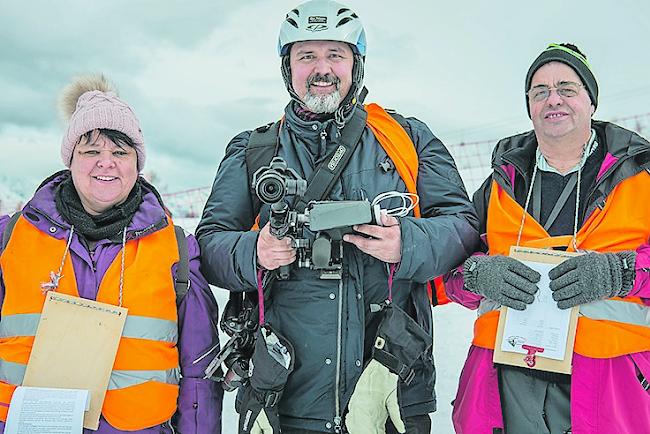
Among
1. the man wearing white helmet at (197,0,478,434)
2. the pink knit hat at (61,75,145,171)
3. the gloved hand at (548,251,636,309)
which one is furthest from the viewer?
the pink knit hat at (61,75,145,171)

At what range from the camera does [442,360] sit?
5023 mm

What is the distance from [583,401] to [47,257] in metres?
2.21

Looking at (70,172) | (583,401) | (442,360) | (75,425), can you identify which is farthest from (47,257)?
(442,360)

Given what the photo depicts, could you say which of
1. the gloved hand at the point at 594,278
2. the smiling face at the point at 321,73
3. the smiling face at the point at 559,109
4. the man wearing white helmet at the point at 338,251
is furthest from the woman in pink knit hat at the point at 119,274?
the smiling face at the point at 559,109

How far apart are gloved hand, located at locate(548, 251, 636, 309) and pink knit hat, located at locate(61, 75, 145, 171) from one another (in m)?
1.89

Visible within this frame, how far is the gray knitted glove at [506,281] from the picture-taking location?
2.58 meters

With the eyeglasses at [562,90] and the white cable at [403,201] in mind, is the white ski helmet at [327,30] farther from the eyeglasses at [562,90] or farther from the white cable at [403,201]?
the eyeglasses at [562,90]

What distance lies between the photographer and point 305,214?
2451mm

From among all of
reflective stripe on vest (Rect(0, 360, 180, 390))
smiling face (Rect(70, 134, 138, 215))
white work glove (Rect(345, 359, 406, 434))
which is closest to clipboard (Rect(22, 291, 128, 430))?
reflective stripe on vest (Rect(0, 360, 180, 390))

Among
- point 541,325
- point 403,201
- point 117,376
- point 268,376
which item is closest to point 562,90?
point 403,201

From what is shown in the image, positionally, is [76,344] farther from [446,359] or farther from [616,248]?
[446,359]

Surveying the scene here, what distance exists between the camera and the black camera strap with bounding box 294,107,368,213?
8.77 ft

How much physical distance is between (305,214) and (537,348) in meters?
1.10

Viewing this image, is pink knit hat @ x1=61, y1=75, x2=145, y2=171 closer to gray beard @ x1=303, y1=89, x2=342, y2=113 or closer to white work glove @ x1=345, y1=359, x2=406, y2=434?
gray beard @ x1=303, y1=89, x2=342, y2=113
